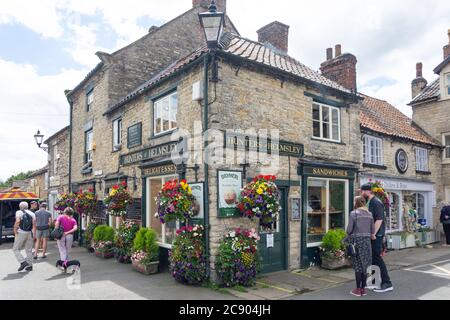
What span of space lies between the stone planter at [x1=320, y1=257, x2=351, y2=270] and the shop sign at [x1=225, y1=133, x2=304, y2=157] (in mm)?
3035

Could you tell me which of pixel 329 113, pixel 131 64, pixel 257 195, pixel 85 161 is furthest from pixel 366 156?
pixel 85 161

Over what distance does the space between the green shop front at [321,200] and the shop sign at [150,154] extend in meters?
3.64

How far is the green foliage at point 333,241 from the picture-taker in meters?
10.0

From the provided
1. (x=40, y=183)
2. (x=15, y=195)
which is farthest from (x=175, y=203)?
(x=40, y=183)

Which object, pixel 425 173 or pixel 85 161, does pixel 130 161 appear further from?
pixel 425 173

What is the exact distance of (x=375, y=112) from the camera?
56.9 ft

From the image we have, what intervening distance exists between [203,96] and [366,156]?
794 centimetres

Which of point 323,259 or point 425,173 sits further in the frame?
point 425,173

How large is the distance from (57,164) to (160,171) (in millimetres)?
13217

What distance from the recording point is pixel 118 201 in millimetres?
11328

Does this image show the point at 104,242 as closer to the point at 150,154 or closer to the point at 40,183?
the point at 150,154

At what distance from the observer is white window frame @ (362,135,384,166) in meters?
13.8

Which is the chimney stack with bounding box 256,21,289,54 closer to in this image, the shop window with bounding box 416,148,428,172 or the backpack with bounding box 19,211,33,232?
the shop window with bounding box 416,148,428,172

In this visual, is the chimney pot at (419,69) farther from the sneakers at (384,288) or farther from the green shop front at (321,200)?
the sneakers at (384,288)
